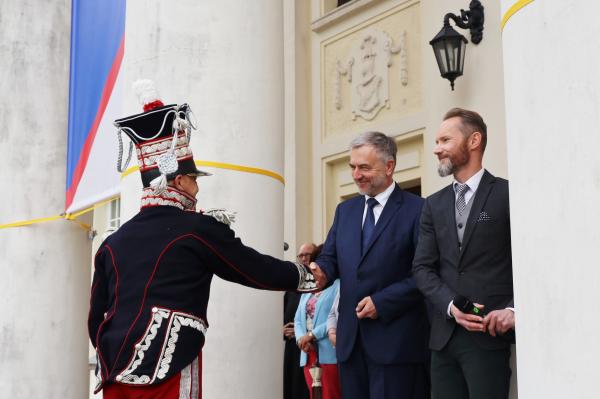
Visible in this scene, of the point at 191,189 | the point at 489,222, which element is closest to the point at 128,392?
the point at 191,189

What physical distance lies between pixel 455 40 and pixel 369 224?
11.2 feet

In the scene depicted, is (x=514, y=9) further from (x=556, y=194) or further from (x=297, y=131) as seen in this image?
(x=297, y=131)

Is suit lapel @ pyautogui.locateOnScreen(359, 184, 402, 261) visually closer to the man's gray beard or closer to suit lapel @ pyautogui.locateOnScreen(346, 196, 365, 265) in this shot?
suit lapel @ pyautogui.locateOnScreen(346, 196, 365, 265)

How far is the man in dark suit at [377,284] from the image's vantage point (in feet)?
15.2

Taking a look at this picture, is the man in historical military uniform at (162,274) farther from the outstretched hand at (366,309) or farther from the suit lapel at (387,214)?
the suit lapel at (387,214)

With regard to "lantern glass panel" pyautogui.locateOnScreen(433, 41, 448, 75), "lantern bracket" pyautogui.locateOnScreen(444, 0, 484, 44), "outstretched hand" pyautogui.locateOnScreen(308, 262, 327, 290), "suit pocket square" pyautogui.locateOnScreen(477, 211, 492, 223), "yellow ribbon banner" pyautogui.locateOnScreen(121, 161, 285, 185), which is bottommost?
"outstretched hand" pyautogui.locateOnScreen(308, 262, 327, 290)

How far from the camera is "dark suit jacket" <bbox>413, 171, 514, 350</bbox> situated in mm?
4020

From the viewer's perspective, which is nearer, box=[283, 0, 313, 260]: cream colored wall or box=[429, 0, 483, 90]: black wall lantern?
box=[429, 0, 483, 90]: black wall lantern

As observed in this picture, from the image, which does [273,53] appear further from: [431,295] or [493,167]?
[493,167]

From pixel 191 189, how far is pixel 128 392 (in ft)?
2.91

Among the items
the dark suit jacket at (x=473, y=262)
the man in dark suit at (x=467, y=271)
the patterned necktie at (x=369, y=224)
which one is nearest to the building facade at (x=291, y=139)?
the man in dark suit at (x=467, y=271)

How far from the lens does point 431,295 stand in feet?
13.6

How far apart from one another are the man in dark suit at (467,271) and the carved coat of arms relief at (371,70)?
500 centimetres

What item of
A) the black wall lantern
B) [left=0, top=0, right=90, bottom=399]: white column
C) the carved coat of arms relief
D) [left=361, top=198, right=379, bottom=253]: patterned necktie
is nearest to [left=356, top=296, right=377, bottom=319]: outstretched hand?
[left=361, top=198, right=379, bottom=253]: patterned necktie
